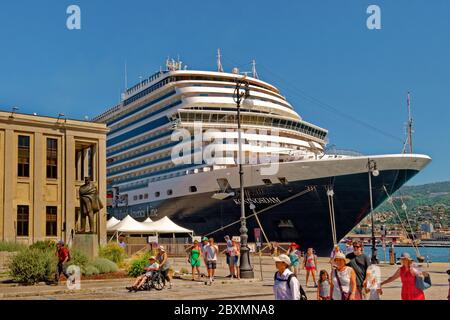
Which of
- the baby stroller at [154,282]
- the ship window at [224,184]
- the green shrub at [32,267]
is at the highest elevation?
the ship window at [224,184]

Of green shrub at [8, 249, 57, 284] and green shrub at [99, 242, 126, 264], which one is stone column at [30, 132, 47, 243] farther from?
green shrub at [8, 249, 57, 284]

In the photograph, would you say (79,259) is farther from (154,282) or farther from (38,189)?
(38,189)

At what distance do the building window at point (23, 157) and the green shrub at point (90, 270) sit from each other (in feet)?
37.3

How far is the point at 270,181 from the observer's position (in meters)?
39.2

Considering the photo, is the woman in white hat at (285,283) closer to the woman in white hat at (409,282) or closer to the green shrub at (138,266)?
the woman in white hat at (409,282)

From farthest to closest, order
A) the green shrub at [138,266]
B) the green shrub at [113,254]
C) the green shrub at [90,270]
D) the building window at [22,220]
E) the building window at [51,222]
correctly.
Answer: the building window at [51,222], the building window at [22,220], the green shrub at [113,254], the green shrub at [90,270], the green shrub at [138,266]

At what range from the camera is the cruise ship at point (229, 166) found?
3753 cm

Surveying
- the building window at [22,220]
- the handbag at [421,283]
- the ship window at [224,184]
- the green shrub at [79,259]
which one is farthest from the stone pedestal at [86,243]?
the ship window at [224,184]

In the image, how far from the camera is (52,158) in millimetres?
30984

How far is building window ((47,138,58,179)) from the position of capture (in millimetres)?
30781

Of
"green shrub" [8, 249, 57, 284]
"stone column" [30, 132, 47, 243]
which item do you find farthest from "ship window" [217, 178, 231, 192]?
"green shrub" [8, 249, 57, 284]

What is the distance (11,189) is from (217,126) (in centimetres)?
2067
